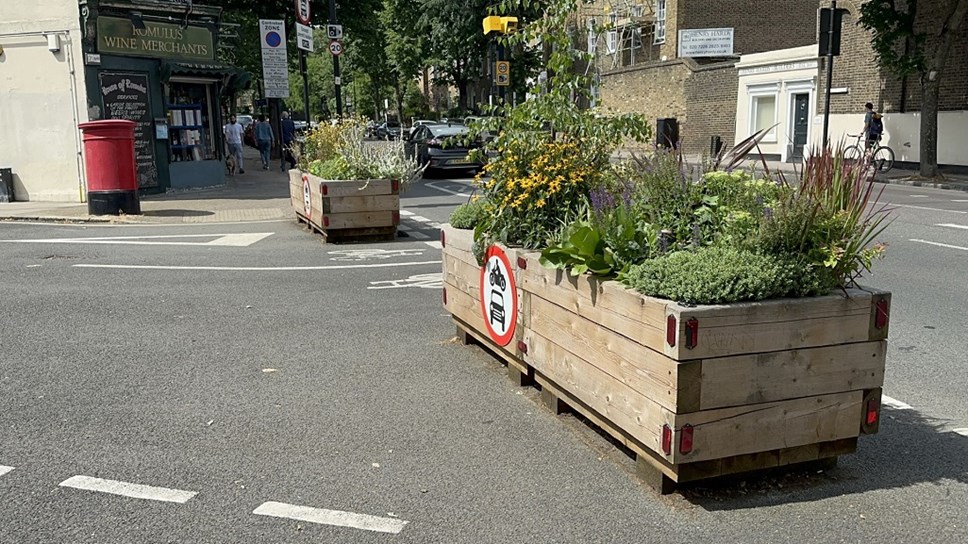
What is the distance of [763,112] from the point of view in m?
31.7

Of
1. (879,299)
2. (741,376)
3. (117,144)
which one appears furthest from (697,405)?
(117,144)

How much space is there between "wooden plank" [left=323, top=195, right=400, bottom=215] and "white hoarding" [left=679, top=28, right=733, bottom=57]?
29729 mm

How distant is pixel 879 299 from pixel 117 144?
43.5 ft

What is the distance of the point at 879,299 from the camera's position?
394 centimetres

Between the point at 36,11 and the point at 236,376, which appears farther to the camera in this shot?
the point at 36,11

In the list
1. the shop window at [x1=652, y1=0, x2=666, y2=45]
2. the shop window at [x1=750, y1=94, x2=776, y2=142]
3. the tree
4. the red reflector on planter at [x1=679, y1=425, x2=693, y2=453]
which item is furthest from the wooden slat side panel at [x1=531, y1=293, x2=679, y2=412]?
the shop window at [x1=652, y1=0, x2=666, y2=45]

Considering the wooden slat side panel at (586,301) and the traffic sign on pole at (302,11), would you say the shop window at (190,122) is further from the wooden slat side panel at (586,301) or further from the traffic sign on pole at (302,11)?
the wooden slat side panel at (586,301)

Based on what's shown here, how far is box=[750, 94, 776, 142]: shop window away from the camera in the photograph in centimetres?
3094

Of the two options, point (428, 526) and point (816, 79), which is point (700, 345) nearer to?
point (428, 526)

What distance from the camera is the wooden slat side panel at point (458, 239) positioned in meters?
6.02

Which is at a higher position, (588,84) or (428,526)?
(588,84)

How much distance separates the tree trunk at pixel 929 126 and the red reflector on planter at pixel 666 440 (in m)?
20.9

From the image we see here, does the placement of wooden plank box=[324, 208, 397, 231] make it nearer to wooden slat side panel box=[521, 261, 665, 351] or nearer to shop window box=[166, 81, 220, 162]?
wooden slat side panel box=[521, 261, 665, 351]

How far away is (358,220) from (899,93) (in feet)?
66.7
